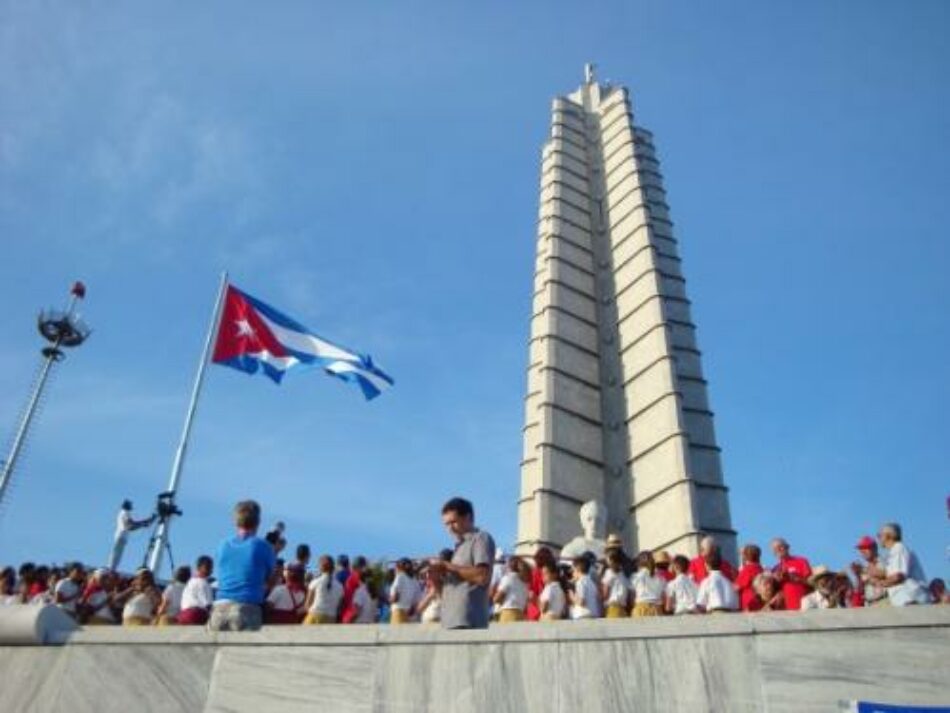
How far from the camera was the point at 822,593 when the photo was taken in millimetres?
8695

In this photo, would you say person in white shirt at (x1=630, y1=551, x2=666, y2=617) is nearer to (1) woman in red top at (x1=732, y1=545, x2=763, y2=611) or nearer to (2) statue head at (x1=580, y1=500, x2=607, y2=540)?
(1) woman in red top at (x1=732, y1=545, x2=763, y2=611)

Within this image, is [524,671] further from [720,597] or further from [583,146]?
[583,146]

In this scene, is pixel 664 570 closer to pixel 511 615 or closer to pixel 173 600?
pixel 511 615

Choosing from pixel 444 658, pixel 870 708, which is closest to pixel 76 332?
pixel 444 658

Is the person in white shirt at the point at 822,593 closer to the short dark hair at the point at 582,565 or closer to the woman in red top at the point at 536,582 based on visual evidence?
the short dark hair at the point at 582,565

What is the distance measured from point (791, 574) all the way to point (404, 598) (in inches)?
202

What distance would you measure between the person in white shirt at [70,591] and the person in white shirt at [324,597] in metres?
4.02

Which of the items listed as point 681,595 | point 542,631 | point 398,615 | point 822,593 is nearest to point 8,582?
point 398,615

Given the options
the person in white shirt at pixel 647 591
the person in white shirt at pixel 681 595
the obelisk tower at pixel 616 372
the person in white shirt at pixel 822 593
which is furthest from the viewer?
the obelisk tower at pixel 616 372

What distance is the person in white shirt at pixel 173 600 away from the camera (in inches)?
400

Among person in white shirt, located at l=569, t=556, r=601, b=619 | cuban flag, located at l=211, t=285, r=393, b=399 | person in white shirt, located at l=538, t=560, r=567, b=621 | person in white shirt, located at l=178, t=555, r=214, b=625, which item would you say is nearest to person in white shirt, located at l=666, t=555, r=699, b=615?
person in white shirt, located at l=569, t=556, r=601, b=619

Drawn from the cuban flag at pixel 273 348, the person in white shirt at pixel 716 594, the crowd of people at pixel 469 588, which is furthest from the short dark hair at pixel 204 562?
the cuban flag at pixel 273 348

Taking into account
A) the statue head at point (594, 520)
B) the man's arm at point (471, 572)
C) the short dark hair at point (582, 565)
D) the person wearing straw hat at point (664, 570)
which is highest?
the statue head at point (594, 520)

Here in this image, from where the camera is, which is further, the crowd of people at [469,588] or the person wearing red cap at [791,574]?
the person wearing red cap at [791,574]
